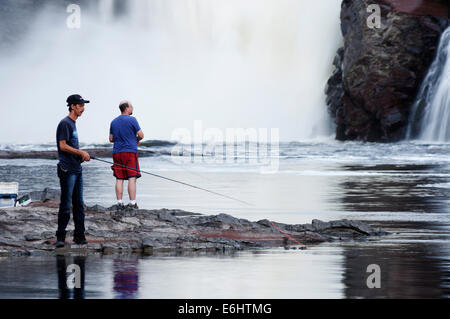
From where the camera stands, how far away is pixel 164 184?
75.7 feet

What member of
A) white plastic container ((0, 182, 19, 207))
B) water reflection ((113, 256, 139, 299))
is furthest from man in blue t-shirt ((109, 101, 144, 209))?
water reflection ((113, 256, 139, 299))

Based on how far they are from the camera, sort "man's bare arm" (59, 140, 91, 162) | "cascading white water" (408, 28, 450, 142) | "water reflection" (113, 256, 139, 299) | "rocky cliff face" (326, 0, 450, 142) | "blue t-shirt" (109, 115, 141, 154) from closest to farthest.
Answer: "water reflection" (113, 256, 139, 299)
"man's bare arm" (59, 140, 91, 162)
"blue t-shirt" (109, 115, 141, 154)
"cascading white water" (408, 28, 450, 142)
"rocky cliff face" (326, 0, 450, 142)

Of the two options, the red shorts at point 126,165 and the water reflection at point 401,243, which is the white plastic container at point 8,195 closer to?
the red shorts at point 126,165

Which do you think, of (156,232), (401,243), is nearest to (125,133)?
(156,232)

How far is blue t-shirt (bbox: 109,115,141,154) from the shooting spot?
13820mm

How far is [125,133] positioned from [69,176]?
3.33 m

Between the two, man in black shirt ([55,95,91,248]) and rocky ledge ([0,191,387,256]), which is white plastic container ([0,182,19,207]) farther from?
man in black shirt ([55,95,91,248])

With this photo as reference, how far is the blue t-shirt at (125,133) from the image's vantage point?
1382 cm

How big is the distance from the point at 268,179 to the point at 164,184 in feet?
9.53

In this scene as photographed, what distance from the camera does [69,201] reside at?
10594 mm

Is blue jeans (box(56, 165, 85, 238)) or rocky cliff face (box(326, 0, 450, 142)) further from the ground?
rocky cliff face (box(326, 0, 450, 142))

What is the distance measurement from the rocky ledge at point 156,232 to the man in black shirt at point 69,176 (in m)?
0.18

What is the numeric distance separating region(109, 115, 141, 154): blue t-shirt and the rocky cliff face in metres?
42.6

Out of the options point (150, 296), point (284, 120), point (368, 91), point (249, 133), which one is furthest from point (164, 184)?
point (249, 133)
